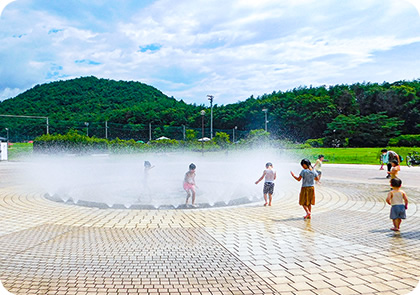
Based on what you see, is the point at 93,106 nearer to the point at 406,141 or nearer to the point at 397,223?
the point at 397,223

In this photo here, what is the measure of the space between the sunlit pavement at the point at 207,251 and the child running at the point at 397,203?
0.30m

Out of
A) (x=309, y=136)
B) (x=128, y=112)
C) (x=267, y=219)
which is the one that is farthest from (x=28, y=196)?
(x=309, y=136)

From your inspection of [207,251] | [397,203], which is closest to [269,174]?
[397,203]

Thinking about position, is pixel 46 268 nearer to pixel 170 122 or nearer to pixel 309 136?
pixel 170 122

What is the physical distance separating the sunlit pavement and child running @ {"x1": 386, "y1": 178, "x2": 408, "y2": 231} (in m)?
0.30

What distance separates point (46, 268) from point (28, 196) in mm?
7039

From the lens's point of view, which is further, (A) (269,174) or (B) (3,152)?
(B) (3,152)

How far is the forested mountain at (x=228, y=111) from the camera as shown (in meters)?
43.6

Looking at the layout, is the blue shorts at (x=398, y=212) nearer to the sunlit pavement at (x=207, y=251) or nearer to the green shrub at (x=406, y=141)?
the sunlit pavement at (x=207, y=251)

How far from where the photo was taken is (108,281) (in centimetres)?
412

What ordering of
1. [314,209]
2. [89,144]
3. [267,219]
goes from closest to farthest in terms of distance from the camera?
[267,219] → [314,209] → [89,144]

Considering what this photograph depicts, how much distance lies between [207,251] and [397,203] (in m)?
4.00

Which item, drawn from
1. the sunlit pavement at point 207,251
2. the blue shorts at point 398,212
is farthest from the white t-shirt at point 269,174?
the blue shorts at point 398,212

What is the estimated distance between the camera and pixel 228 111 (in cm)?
6016
